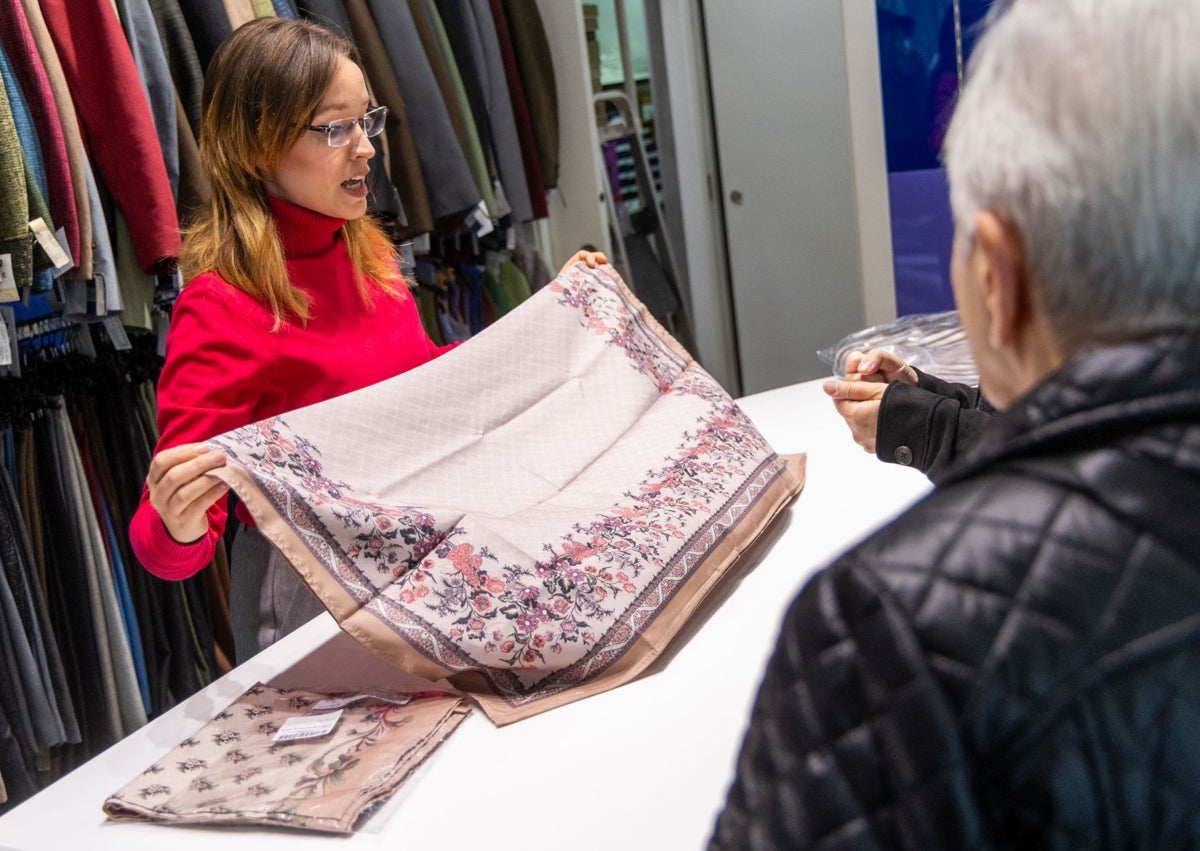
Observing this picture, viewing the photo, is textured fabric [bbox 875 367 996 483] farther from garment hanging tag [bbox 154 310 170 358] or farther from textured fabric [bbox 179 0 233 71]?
textured fabric [bbox 179 0 233 71]

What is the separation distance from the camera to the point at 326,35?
1.91 m

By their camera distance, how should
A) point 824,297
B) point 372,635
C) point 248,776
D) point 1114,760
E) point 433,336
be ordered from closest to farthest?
point 1114,760
point 248,776
point 372,635
point 433,336
point 824,297

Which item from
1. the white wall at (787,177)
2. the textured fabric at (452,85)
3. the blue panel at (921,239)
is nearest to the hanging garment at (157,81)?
the textured fabric at (452,85)

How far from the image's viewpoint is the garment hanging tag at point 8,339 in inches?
88.8

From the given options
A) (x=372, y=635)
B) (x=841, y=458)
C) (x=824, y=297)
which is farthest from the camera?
(x=824, y=297)

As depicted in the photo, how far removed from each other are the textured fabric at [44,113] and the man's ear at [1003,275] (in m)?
2.28

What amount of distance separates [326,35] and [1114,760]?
1751 millimetres

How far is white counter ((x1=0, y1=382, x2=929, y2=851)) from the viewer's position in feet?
3.41

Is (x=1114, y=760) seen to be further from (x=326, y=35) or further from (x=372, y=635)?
(x=326, y=35)

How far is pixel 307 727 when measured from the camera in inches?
49.2

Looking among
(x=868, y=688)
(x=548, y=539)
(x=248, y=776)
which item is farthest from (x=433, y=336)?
(x=868, y=688)

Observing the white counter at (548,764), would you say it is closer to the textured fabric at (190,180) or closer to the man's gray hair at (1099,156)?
the man's gray hair at (1099,156)

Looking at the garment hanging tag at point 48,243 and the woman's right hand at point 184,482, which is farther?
the garment hanging tag at point 48,243

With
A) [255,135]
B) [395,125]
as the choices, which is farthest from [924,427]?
[395,125]
